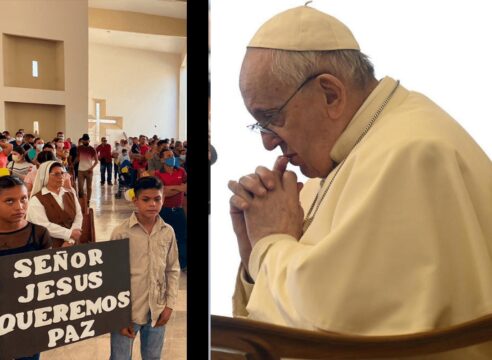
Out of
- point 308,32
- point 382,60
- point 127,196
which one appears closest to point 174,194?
point 127,196

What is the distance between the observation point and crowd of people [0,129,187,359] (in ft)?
5.03

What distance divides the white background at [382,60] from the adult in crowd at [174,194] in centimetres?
10

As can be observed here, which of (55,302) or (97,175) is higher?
(97,175)

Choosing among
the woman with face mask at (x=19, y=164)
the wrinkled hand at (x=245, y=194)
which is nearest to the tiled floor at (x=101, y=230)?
the woman with face mask at (x=19, y=164)

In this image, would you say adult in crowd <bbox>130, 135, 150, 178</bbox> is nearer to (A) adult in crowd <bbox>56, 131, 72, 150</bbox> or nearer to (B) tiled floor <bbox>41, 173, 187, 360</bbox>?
(B) tiled floor <bbox>41, 173, 187, 360</bbox>

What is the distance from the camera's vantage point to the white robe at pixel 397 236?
1.54m

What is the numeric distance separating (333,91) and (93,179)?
0.85 m

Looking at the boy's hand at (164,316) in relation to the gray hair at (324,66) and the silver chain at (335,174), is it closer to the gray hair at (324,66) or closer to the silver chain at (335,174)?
the silver chain at (335,174)

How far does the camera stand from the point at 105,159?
163 centimetres

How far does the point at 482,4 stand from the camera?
1.66 meters

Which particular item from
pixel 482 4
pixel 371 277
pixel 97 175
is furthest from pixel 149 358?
pixel 482 4

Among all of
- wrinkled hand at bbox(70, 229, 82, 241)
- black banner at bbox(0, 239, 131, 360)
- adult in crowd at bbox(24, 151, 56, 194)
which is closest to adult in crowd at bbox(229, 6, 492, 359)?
black banner at bbox(0, 239, 131, 360)

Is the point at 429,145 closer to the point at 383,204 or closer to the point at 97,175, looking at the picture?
the point at 383,204

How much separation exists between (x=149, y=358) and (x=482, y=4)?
1.67 metres
